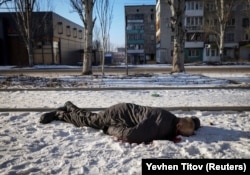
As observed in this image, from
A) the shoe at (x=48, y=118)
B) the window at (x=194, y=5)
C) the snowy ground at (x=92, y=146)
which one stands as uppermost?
the window at (x=194, y=5)

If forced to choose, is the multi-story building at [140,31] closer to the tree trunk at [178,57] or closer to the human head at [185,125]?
the tree trunk at [178,57]

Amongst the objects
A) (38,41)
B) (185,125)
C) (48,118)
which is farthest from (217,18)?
(185,125)

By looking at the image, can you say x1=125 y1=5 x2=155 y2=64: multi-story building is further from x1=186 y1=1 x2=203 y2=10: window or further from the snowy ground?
the snowy ground

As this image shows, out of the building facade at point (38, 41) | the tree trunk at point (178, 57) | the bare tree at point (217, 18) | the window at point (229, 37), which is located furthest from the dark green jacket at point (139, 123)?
the window at point (229, 37)

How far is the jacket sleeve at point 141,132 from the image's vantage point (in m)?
4.08

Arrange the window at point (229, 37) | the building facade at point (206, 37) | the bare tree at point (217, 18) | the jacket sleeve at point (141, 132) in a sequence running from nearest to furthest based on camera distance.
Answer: the jacket sleeve at point (141, 132)
the bare tree at point (217, 18)
the building facade at point (206, 37)
the window at point (229, 37)

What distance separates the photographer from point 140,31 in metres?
67.2

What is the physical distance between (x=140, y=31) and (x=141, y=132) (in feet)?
213

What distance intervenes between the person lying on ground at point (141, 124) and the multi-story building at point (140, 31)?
62.0 meters

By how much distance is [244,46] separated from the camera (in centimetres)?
4684

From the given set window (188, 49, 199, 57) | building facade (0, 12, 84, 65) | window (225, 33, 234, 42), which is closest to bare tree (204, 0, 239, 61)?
window (188, 49, 199, 57)

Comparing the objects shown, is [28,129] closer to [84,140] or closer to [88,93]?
[84,140]

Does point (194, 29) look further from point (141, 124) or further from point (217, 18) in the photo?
point (141, 124)

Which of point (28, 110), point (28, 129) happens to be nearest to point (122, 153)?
point (28, 129)
